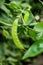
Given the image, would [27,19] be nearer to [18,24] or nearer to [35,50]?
[18,24]

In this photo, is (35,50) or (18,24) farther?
(18,24)

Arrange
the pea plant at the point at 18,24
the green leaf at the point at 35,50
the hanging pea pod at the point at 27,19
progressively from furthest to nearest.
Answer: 1. the hanging pea pod at the point at 27,19
2. the pea plant at the point at 18,24
3. the green leaf at the point at 35,50

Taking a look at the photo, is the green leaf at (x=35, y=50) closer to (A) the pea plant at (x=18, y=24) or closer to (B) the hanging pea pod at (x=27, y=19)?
(A) the pea plant at (x=18, y=24)

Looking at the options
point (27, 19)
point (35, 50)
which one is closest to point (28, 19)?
point (27, 19)

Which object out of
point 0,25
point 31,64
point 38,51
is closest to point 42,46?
point 38,51

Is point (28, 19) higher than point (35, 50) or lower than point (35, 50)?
higher

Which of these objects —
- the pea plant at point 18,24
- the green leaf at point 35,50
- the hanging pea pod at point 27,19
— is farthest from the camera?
the hanging pea pod at point 27,19

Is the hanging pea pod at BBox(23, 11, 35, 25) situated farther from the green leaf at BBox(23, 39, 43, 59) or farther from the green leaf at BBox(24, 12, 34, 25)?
the green leaf at BBox(23, 39, 43, 59)

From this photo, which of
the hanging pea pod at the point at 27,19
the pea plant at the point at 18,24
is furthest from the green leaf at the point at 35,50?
the hanging pea pod at the point at 27,19

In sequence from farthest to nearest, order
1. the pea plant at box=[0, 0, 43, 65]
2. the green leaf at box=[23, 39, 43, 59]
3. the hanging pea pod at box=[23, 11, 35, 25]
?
1. the hanging pea pod at box=[23, 11, 35, 25]
2. the pea plant at box=[0, 0, 43, 65]
3. the green leaf at box=[23, 39, 43, 59]

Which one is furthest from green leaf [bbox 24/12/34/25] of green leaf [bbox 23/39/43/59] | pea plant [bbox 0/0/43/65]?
green leaf [bbox 23/39/43/59]

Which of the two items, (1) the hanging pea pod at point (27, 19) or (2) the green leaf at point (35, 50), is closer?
(2) the green leaf at point (35, 50)
